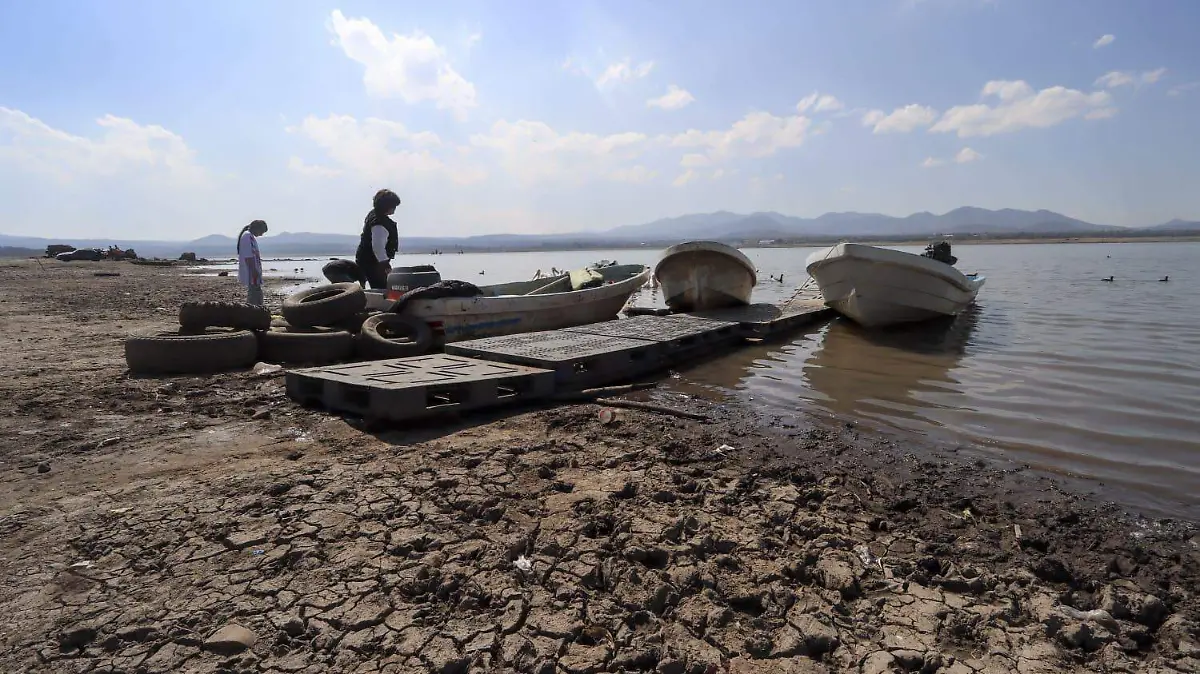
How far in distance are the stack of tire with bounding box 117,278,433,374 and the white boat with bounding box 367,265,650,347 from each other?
0.31 m

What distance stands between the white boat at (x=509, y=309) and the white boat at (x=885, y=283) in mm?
3653

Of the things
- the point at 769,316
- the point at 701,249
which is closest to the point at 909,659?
the point at 769,316

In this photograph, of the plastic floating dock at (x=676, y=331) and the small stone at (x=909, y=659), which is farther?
the plastic floating dock at (x=676, y=331)

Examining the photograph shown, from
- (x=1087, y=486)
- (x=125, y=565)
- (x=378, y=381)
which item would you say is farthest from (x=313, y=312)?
Result: (x=1087, y=486)

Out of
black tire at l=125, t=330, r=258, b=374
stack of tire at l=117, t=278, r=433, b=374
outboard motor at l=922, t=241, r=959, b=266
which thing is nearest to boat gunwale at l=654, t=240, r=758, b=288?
outboard motor at l=922, t=241, r=959, b=266

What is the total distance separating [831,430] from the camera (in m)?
5.29

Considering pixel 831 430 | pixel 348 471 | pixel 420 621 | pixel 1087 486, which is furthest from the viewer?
pixel 831 430

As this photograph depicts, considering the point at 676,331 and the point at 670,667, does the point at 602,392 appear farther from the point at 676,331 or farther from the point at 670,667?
the point at 670,667

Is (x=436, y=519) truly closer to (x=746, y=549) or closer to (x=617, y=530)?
(x=617, y=530)

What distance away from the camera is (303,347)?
23.5 ft

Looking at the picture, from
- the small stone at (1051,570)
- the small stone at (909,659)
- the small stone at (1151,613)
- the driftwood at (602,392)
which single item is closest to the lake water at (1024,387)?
the driftwood at (602,392)

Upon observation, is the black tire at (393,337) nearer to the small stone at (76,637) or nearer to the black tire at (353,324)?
the black tire at (353,324)

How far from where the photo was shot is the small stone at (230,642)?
7.13 feet

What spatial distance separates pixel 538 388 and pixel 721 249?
6.84 meters
